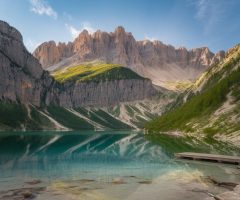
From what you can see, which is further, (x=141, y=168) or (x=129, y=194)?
(x=141, y=168)

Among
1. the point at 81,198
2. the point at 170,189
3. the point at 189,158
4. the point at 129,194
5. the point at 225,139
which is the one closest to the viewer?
the point at 81,198

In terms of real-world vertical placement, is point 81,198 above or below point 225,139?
below

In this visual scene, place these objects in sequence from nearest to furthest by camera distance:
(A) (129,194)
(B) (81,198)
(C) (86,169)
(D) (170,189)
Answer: (B) (81,198) → (A) (129,194) → (D) (170,189) → (C) (86,169)

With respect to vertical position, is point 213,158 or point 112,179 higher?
point 213,158

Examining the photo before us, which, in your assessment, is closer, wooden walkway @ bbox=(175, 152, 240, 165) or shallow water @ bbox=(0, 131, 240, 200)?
shallow water @ bbox=(0, 131, 240, 200)

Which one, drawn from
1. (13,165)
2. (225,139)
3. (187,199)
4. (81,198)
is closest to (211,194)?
(187,199)

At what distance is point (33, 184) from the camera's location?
5522 centimetres

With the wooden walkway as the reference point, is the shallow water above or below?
below

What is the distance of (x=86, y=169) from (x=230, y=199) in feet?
127

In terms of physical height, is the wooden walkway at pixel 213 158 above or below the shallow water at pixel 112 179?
above

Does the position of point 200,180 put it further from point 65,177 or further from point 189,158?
point 189,158

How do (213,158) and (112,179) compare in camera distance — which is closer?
(112,179)

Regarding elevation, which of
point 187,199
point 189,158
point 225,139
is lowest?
point 187,199

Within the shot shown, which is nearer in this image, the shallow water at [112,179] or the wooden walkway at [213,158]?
the shallow water at [112,179]
